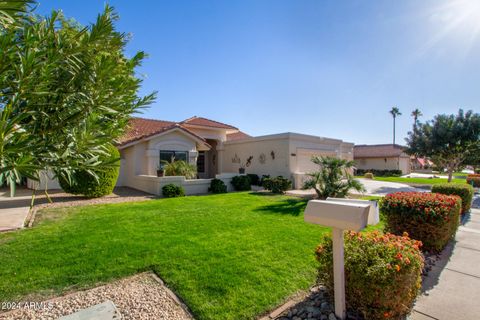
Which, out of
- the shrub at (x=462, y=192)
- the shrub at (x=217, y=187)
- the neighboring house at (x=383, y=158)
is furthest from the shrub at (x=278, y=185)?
the neighboring house at (x=383, y=158)

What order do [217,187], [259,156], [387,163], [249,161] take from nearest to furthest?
[217,187] < [259,156] < [249,161] < [387,163]

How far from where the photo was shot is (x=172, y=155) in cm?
1688

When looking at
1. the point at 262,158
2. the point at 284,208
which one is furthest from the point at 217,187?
the point at 284,208

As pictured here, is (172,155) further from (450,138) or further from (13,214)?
(450,138)

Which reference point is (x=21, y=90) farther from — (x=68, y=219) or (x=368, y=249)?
(x=68, y=219)

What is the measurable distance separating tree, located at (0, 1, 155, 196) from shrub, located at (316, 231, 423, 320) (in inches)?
144

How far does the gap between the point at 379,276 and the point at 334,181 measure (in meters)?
9.74

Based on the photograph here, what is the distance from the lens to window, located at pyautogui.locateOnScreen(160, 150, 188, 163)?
54.1ft

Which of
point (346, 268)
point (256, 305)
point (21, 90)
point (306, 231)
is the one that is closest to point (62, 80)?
point (21, 90)

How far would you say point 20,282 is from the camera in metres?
3.93

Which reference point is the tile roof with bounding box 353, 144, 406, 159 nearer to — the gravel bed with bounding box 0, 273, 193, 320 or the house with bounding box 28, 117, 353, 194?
the house with bounding box 28, 117, 353, 194

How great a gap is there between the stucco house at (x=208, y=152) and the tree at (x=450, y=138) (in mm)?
9198

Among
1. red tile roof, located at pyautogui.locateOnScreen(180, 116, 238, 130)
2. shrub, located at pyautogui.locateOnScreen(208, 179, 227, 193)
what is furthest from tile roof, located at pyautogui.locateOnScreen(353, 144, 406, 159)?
shrub, located at pyautogui.locateOnScreen(208, 179, 227, 193)

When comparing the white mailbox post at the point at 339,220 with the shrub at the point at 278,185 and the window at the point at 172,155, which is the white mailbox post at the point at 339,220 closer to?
the shrub at the point at 278,185
